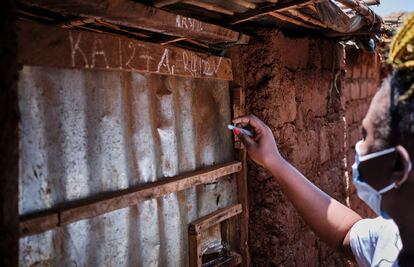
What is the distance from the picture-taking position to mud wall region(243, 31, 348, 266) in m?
2.57

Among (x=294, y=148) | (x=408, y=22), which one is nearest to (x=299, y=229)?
(x=294, y=148)

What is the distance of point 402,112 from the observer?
1320 mm

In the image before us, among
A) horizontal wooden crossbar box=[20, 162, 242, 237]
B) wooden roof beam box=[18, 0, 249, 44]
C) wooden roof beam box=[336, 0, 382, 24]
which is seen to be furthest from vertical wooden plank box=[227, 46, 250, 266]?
wooden roof beam box=[336, 0, 382, 24]

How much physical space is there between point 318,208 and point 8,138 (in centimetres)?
150

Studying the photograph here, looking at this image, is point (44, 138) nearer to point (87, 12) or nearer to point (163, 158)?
point (87, 12)

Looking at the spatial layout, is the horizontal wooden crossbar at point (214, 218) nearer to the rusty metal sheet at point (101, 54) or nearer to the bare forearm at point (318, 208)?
the bare forearm at point (318, 208)

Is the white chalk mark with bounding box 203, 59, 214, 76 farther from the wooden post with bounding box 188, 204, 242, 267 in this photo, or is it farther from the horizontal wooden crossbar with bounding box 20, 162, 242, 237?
the wooden post with bounding box 188, 204, 242, 267

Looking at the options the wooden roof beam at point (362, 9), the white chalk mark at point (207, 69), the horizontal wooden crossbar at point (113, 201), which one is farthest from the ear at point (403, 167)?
the wooden roof beam at point (362, 9)

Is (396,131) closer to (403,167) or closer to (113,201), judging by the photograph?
(403,167)

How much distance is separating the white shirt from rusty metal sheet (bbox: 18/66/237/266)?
33.8 inches

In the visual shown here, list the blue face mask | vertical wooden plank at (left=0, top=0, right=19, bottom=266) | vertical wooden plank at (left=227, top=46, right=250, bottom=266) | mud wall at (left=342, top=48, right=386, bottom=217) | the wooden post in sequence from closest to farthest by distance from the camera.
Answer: vertical wooden plank at (left=0, top=0, right=19, bottom=266) → the blue face mask → the wooden post → vertical wooden plank at (left=227, top=46, right=250, bottom=266) → mud wall at (left=342, top=48, right=386, bottom=217)

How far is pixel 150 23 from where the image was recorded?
1753mm

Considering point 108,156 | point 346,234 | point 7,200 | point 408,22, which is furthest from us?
point 346,234

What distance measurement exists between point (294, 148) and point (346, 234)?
926mm
